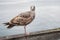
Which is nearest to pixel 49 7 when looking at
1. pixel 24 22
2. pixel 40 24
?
pixel 40 24

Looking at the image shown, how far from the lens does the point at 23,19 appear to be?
1.69 metres

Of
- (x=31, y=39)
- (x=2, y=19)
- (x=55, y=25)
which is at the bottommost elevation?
(x=31, y=39)

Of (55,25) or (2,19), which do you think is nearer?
(2,19)

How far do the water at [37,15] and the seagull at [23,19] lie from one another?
3 cm

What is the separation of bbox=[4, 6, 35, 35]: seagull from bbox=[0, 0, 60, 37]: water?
0.03 metres

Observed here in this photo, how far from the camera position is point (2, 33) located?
5.52ft

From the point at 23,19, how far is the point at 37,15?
168 mm

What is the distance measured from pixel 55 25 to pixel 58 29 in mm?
58

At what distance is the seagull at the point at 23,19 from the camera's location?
167 centimetres

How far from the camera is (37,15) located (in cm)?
176

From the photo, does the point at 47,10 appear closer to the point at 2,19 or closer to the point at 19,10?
the point at 19,10

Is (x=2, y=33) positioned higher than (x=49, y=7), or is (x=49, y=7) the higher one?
(x=49, y=7)

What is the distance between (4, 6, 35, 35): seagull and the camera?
167cm

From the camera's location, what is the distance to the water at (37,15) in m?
1.66
